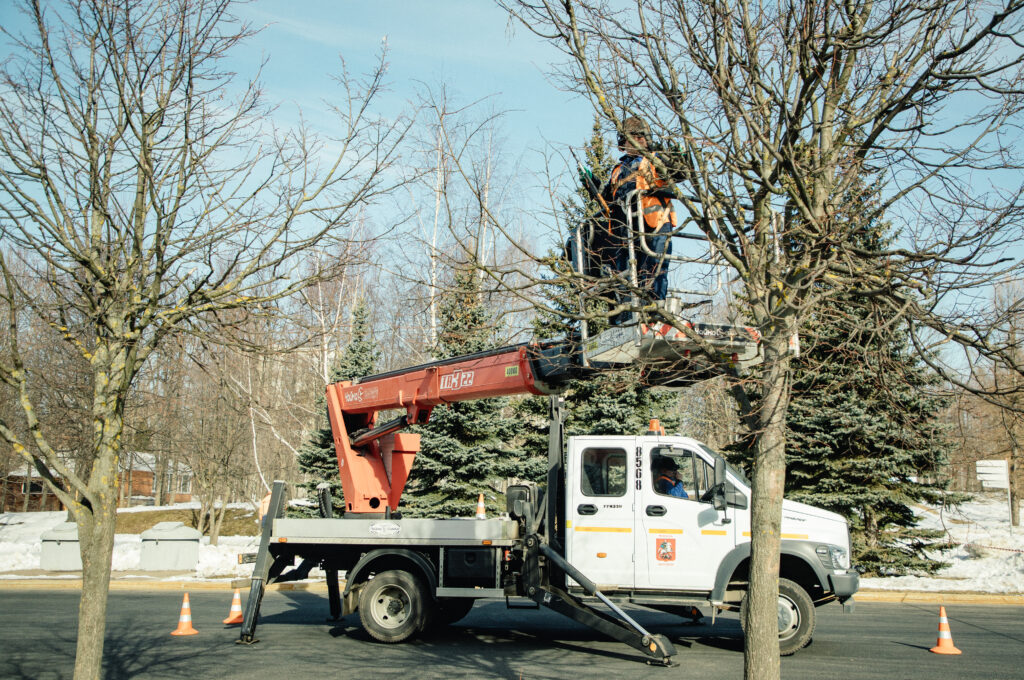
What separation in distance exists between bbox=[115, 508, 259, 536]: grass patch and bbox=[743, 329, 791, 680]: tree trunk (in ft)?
93.3

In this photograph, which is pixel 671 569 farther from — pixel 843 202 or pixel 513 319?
pixel 843 202

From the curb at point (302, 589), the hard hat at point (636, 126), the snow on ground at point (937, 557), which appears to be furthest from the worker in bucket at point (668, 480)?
the curb at point (302, 589)

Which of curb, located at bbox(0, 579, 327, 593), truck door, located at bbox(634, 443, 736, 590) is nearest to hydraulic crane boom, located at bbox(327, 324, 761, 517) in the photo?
truck door, located at bbox(634, 443, 736, 590)

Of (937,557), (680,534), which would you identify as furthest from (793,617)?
(937,557)

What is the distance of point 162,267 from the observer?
17.1 ft

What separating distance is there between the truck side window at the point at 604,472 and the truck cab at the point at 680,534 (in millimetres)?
13

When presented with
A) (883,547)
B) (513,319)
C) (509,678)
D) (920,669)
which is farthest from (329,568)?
(883,547)

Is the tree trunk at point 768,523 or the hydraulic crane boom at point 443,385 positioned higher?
the hydraulic crane boom at point 443,385

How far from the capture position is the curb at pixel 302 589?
47.3 feet

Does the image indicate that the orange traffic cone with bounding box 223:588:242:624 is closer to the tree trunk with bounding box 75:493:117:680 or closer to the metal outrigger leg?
the metal outrigger leg

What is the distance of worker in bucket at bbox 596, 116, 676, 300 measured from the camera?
5211 millimetres

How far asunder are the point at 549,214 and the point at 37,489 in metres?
53.0

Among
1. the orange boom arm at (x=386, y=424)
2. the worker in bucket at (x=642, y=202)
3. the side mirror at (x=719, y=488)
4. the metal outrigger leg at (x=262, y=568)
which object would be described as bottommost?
the metal outrigger leg at (x=262, y=568)

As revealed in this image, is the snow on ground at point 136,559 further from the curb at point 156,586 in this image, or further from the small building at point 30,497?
the small building at point 30,497
